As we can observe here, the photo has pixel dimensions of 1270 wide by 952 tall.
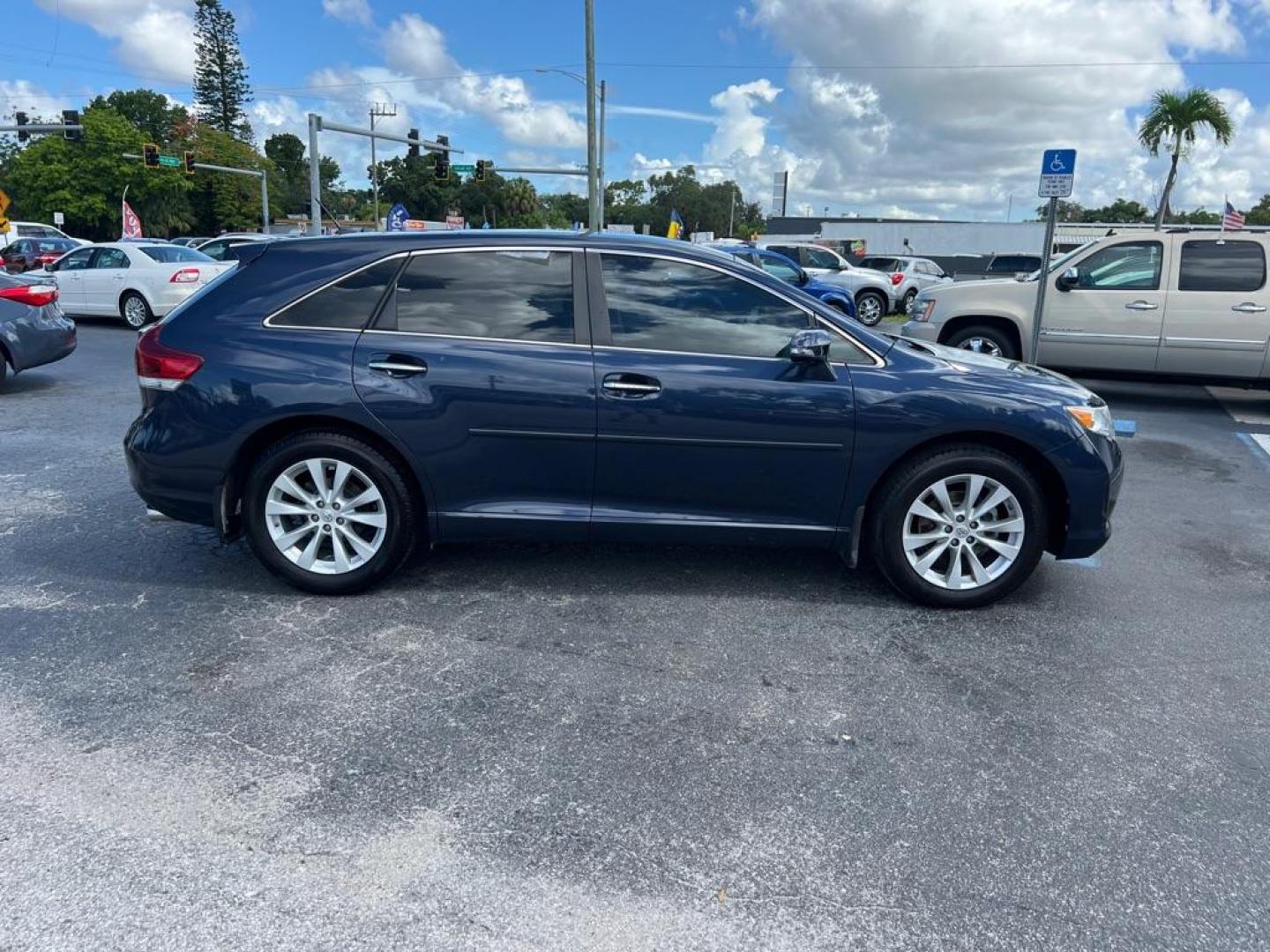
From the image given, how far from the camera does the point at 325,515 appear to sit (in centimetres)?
425

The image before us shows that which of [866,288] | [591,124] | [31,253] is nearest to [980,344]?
[866,288]

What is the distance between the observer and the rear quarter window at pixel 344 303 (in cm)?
423

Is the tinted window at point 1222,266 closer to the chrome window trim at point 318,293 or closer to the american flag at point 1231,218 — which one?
the chrome window trim at point 318,293

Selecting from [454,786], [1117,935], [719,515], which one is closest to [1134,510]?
[719,515]

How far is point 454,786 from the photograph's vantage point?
2.88m

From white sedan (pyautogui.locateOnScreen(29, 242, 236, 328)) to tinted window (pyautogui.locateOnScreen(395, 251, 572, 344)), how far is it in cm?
1346

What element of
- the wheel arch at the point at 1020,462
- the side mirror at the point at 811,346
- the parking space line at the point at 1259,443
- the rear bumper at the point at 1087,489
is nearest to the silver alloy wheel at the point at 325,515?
the side mirror at the point at 811,346

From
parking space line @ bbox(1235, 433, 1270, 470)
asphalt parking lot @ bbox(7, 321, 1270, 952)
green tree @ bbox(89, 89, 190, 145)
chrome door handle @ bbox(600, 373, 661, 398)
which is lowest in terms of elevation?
asphalt parking lot @ bbox(7, 321, 1270, 952)

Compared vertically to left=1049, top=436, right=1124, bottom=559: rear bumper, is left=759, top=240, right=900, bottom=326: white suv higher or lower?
higher

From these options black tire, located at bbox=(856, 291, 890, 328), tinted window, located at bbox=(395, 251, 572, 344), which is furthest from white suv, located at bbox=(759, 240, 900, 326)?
tinted window, located at bbox=(395, 251, 572, 344)

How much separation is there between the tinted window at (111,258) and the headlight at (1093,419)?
1665 centimetres

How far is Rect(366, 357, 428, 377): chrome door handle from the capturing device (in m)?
4.12

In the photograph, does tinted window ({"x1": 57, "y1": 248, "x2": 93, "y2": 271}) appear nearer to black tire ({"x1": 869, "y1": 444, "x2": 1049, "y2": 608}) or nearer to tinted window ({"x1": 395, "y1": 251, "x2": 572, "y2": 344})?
tinted window ({"x1": 395, "y1": 251, "x2": 572, "y2": 344})

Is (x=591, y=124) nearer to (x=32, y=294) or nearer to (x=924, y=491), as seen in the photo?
(x=32, y=294)
